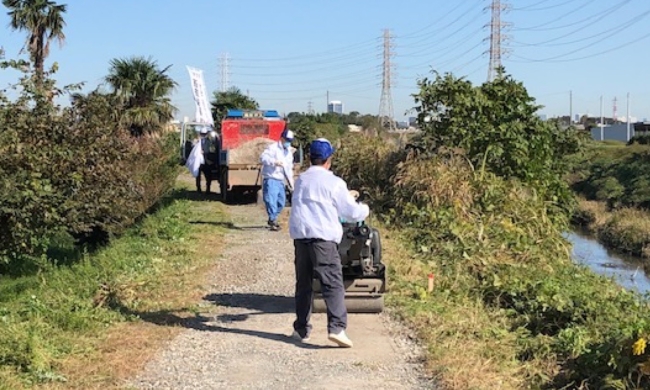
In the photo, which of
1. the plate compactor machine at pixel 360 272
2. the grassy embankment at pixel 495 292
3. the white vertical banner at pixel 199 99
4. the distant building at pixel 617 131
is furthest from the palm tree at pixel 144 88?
the distant building at pixel 617 131

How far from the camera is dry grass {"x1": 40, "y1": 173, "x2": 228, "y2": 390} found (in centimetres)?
557

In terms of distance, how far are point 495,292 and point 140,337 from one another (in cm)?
455

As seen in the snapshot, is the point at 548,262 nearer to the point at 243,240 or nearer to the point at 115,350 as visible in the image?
the point at 243,240

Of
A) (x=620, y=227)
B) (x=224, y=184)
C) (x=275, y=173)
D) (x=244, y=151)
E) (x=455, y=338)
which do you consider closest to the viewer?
(x=455, y=338)

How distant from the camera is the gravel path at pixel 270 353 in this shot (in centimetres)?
559

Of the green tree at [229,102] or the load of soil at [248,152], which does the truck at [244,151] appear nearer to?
the load of soil at [248,152]

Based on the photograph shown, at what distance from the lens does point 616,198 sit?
37156mm

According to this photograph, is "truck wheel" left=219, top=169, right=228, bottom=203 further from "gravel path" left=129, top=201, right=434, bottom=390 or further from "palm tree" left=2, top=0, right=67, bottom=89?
"palm tree" left=2, top=0, right=67, bottom=89

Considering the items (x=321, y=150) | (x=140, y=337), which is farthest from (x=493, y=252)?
(x=140, y=337)

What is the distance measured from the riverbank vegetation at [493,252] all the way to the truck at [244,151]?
260 centimetres

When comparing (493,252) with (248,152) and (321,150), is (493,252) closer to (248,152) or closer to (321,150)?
(321,150)

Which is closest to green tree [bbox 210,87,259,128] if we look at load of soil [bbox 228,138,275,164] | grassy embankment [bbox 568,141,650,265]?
grassy embankment [bbox 568,141,650,265]

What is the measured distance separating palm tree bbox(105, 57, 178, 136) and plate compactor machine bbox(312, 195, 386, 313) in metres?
33.4

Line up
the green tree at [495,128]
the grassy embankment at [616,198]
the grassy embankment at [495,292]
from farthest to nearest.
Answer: the grassy embankment at [616,198], the green tree at [495,128], the grassy embankment at [495,292]
